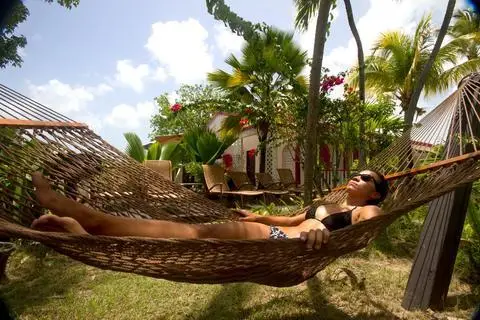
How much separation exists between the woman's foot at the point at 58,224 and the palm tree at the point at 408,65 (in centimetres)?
987

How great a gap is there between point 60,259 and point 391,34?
35.0 ft

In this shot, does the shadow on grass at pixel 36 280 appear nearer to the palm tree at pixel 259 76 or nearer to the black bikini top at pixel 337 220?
the black bikini top at pixel 337 220

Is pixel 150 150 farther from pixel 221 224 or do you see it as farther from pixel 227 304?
pixel 221 224

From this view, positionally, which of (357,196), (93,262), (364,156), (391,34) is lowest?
(93,262)

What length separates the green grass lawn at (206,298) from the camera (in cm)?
218

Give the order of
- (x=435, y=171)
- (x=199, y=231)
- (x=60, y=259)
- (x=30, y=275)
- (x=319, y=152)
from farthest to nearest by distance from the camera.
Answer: (x=319, y=152), (x=60, y=259), (x=30, y=275), (x=435, y=171), (x=199, y=231)

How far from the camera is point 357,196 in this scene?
225 cm

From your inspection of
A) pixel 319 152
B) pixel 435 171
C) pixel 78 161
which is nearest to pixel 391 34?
pixel 319 152

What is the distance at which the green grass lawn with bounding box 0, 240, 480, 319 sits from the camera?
2.18m

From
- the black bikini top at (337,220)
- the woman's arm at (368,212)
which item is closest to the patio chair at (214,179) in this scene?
the black bikini top at (337,220)

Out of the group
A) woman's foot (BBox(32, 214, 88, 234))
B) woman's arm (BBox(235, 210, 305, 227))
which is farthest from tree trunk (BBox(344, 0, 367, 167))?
woman's foot (BBox(32, 214, 88, 234))

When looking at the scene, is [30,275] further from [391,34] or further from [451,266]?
[391,34]

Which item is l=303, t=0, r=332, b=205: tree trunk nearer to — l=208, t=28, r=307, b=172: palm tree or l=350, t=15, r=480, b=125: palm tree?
l=208, t=28, r=307, b=172: palm tree

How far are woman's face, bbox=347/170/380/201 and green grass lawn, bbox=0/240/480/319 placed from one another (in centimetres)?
66
